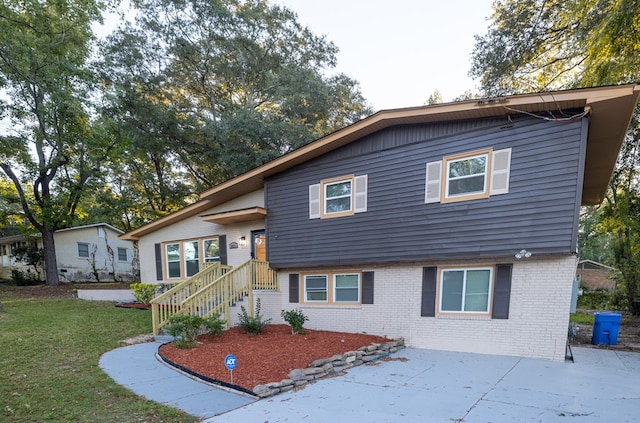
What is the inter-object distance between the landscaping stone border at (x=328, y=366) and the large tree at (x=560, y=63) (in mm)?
9664

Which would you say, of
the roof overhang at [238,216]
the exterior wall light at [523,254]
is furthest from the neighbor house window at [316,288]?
the exterior wall light at [523,254]

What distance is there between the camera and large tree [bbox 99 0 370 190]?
15.4m

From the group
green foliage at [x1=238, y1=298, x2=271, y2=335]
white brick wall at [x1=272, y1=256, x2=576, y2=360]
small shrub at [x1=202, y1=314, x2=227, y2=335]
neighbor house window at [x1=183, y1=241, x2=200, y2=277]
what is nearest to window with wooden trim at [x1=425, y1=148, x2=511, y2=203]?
white brick wall at [x1=272, y1=256, x2=576, y2=360]

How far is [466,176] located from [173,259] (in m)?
11.7

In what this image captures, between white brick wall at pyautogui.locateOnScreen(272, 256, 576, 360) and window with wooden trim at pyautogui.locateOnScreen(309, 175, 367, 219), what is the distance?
5.75 feet

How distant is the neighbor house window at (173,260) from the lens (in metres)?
12.9

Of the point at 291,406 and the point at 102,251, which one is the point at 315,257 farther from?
the point at 102,251

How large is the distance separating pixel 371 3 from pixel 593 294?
19156mm

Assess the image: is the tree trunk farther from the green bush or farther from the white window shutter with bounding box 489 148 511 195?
the green bush

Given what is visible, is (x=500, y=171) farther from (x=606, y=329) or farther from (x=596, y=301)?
(x=596, y=301)

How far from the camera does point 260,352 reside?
6324mm

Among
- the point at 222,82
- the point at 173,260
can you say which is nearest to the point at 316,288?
the point at 173,260

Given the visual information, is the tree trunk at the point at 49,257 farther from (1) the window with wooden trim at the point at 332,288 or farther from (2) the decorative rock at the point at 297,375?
(2) the decorative rock at the point at 297,375

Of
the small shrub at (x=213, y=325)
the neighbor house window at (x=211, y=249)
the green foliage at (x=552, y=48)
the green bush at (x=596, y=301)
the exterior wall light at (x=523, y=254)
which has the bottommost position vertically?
the green bush at (x=596, y=301)
